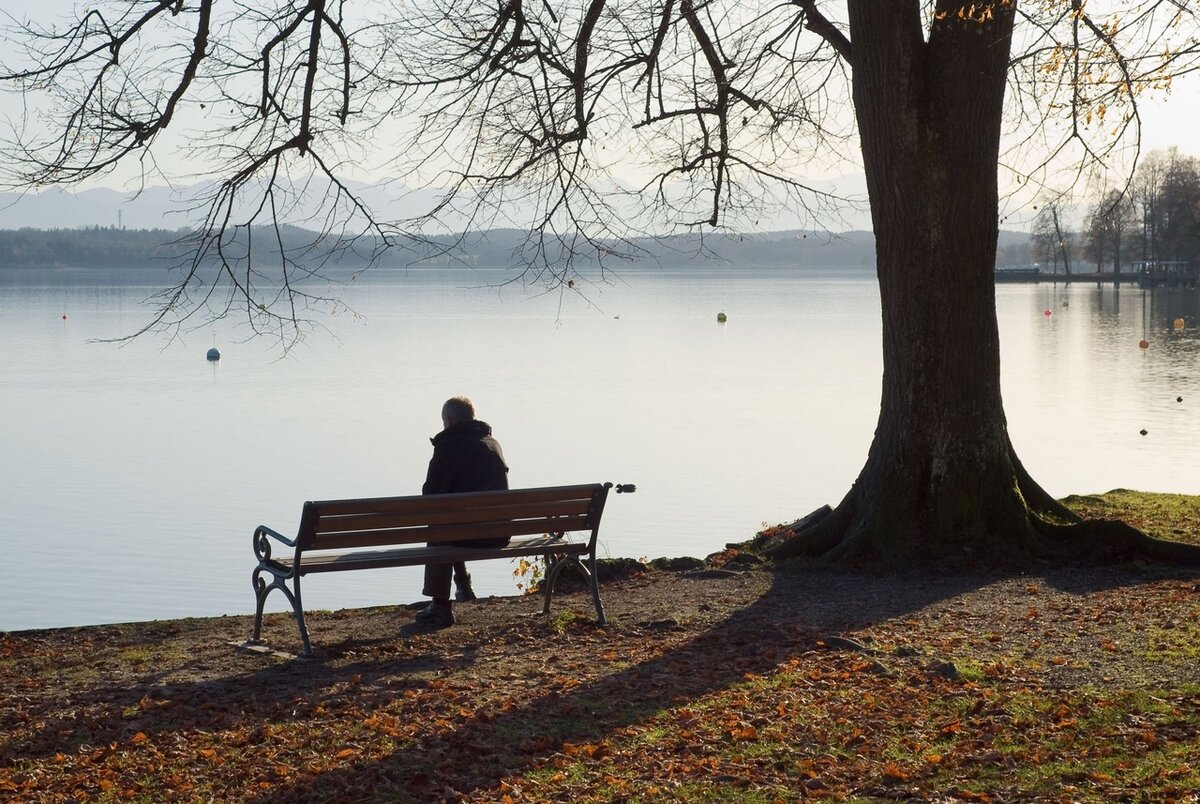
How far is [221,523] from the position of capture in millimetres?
17188

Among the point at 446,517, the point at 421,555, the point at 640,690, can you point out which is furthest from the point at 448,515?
the point at 640,690

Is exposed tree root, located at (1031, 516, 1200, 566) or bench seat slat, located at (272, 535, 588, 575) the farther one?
exposed tree root, located at (1031, 516, 1200, 566)

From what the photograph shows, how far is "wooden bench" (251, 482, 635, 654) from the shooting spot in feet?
23.9

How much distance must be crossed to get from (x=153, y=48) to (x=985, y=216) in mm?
6400

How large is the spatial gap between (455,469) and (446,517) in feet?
2.44

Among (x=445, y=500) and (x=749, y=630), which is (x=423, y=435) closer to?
(x=445, y=500)

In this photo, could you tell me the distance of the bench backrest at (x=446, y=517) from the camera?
23.8 feet

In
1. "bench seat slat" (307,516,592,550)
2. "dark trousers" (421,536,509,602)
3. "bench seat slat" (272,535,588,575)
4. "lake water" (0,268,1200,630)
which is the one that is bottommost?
"lake water" (0,268,1200,630)

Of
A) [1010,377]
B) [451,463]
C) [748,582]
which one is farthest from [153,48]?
[1010,377]

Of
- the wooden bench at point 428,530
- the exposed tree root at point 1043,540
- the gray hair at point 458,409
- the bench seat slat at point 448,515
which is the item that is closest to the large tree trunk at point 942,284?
the exposed tree root at point 1043,540

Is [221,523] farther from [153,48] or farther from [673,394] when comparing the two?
[673,394]

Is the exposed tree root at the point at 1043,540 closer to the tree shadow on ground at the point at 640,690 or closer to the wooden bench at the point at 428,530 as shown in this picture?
the tree shadow on ground at the point at 640,690

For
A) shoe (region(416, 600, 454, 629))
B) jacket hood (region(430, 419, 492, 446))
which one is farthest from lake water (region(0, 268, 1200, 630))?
jacket hood (region(430, 419, 492, 446))

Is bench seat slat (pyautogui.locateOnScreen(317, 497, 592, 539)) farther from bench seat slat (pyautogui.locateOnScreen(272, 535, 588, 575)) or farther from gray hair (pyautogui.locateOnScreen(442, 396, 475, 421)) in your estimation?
gray hair (pyautogui.locateOnScreen(442, 396, 475, 421))
